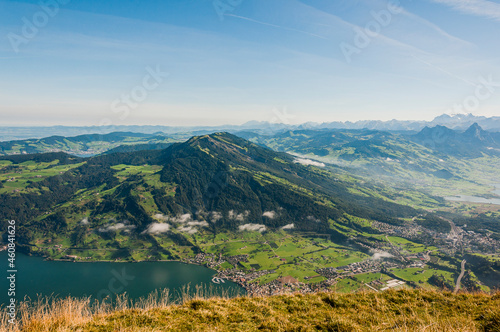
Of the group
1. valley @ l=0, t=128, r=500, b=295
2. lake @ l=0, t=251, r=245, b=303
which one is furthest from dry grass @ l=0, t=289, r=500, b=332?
lake @ l=0, t=251, r=245, b=303

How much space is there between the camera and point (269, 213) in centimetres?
18362

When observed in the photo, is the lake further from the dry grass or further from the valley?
the dry grass

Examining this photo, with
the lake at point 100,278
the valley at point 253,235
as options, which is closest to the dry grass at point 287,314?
the valley at point 253,235

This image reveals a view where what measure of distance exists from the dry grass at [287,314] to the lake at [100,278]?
262 ft

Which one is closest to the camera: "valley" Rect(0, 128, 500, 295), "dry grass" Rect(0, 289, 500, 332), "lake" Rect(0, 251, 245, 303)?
"dry grass" Rect(0, 289, 500, 332)

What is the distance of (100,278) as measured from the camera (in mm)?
95375

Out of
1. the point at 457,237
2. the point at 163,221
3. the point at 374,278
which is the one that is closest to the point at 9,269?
the point at 163,221

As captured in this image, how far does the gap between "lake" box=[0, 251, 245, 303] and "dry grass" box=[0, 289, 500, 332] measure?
262 ft

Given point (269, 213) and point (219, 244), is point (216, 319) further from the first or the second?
point (269, 213)

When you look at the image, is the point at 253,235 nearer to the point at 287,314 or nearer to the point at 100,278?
the point at 100,278

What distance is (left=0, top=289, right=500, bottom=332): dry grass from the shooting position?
7727 millimetres

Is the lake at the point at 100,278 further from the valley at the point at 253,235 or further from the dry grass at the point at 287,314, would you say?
the dry grass at the point at 287,314

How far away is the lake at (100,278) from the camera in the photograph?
84625mm

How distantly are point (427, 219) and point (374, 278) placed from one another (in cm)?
12950
